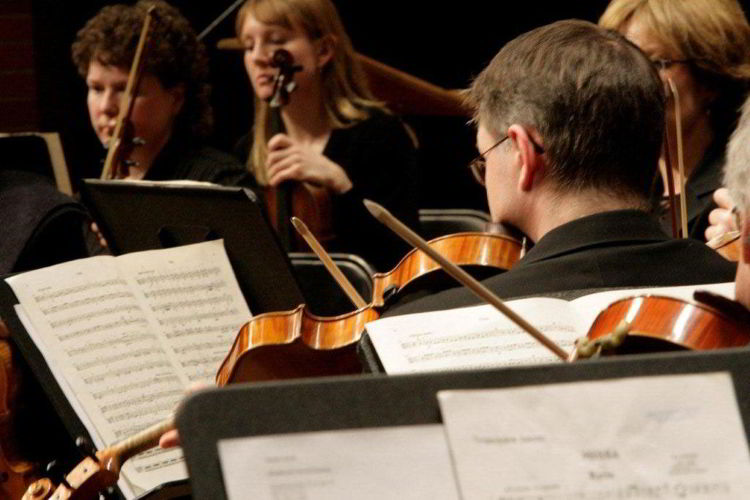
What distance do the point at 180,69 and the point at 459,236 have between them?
5.05ft

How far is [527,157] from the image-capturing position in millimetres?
1732

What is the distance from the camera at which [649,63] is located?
1.78 meters

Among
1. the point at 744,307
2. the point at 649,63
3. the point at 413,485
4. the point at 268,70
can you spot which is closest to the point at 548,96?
the point at 649,63

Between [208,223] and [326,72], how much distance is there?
1306mm

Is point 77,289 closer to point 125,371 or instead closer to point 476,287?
point 125,371

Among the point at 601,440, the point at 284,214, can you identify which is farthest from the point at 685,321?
the point at 284,214

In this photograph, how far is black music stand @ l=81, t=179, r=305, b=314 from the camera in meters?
2.06

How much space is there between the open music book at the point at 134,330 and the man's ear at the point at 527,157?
601 millimetres

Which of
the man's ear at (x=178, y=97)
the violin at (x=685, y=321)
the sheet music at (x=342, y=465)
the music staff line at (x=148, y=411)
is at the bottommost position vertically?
the man's ear at (x=178, y=97)

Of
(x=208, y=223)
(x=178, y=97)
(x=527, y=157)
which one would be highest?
(x=527, y=157)

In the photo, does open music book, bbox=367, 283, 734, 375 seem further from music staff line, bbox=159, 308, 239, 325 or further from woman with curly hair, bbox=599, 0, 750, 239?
woman with curly hair, bbox=599, 0, 750, 239

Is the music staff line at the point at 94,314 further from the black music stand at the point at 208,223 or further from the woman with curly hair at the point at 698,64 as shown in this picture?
the woman with curly hair at the point at 698,64

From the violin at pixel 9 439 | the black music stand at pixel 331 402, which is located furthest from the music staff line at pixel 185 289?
the black music stand at pixel 331 402

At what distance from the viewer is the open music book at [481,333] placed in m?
1.39
